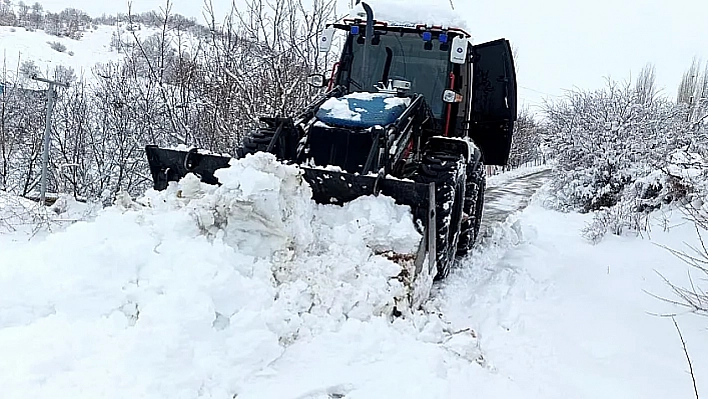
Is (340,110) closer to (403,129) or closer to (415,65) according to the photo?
(403,129)

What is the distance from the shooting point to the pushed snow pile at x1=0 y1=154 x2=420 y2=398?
2502 mm

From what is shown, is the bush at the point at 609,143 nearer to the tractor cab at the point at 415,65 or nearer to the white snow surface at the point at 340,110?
the tractor cab at the point at 415,65

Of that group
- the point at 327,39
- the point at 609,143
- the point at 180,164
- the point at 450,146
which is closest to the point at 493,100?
the point at 450,146

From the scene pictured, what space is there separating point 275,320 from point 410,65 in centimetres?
368

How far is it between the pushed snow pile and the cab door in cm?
334

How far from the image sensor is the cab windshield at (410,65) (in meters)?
5.87

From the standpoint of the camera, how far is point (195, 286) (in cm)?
299

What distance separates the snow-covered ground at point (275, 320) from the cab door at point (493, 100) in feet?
9.09

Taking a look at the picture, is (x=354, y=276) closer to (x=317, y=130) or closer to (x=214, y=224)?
(x=214, y=224)

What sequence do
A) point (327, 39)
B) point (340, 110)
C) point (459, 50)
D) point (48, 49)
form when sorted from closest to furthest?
point (340, 110) < point (459, 50) < point (327, 39) < point (48, 49)

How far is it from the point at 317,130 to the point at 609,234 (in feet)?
15.4

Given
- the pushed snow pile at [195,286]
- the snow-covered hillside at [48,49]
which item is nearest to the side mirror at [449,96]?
the pushed snow pile at [195,286]

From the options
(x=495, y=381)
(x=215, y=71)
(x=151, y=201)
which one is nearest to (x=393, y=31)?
(x=151, y=201)

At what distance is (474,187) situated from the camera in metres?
6.03
